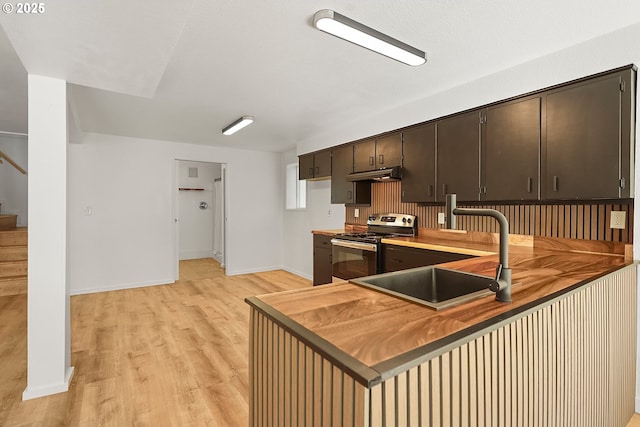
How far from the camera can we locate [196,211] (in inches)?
308

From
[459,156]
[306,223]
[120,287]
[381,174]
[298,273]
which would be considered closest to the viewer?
[459,156]

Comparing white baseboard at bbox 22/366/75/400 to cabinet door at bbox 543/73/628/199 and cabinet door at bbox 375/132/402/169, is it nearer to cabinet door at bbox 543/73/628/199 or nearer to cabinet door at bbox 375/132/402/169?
cabinet door at bbox 375/132/402/169

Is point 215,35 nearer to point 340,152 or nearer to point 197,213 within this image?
point 340,152

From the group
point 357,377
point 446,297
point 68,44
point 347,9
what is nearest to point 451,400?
point 357,377

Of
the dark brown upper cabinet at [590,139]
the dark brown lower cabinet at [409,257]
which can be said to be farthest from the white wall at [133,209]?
the dark brown upper cabinet at [590,139]

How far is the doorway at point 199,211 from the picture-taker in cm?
764

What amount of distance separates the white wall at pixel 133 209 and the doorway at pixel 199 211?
1568mm

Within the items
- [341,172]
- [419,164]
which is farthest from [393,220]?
[341,172]

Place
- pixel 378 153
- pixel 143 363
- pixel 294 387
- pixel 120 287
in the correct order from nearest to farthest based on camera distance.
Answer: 1. pixel 294 387
2. pixel 143 363
3. pixel 378 153
4. pixel 120 287

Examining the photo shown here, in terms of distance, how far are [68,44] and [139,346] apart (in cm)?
251

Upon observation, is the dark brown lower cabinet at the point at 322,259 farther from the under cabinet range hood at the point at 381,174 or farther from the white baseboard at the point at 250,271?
the white baseboard at the point at 250,271

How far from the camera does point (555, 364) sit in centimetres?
125

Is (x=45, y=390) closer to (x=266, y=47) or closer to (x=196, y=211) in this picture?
(x=266, y=47)

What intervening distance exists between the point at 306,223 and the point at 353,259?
2.30 metres
